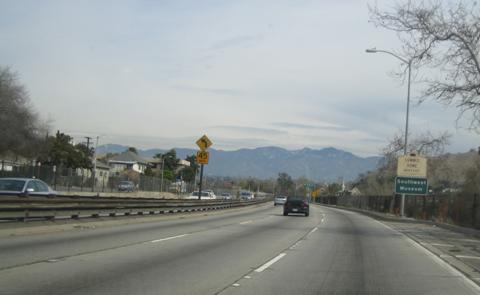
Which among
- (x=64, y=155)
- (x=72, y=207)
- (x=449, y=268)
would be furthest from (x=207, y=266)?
(x=64, y=155)

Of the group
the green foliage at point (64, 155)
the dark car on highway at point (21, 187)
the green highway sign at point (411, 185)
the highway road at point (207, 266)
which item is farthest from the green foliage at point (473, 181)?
the green foliage at point (64, 155)

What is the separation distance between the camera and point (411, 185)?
45.7 metres

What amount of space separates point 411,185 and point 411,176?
2.31 feet

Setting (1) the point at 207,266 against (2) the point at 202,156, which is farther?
(2) the point at 202,156

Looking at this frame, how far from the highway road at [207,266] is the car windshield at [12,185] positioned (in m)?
4.72

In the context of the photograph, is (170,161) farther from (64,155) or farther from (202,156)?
(202,156)

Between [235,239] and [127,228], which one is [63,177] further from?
[235,239]

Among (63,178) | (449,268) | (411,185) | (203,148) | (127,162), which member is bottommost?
(449,268)

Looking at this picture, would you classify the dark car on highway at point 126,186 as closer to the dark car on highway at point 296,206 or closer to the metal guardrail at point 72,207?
the dark car on highway at point 296,206

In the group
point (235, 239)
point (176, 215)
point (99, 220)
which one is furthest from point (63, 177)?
point (235, 239)

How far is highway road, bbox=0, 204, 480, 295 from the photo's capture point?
10.5 metres

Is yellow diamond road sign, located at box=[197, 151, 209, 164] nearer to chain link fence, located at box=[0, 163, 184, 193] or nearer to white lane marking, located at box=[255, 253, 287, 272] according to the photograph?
chain link fence, located at box=[0, 163, 184, 193]

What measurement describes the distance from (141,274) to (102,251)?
3613 millimetres

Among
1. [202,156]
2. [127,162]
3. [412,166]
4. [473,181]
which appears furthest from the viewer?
[127,162]
